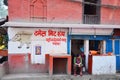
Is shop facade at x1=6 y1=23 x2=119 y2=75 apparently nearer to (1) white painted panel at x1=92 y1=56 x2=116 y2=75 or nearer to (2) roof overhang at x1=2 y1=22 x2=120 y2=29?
(1) white painted panel at x1=92 y1=56 x2=116 y2=75

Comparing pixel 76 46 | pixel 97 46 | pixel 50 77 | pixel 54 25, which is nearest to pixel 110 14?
pixel 97 46

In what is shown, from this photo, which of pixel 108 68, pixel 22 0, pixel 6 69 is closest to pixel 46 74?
pixel 6 69

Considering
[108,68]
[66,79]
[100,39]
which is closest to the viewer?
[66,79]

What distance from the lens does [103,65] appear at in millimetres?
17016

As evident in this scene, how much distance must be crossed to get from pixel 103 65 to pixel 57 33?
3.81 metres

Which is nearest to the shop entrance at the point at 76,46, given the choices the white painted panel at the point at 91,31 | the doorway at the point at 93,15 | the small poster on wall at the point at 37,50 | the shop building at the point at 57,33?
the shop building at the point at 57,33

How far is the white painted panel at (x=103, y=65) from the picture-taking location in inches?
667

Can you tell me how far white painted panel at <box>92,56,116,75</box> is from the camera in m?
17.0

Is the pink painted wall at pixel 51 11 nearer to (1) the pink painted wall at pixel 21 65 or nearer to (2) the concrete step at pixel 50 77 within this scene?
(1) the pink painted wall at pixel 21 65

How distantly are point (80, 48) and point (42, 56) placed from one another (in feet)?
10.2

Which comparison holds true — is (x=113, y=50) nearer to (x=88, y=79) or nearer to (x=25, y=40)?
(x=88, y=79)

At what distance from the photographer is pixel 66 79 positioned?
16.0m

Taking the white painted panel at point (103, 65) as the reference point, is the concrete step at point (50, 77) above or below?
below

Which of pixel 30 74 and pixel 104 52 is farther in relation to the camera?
pixel 104 52
